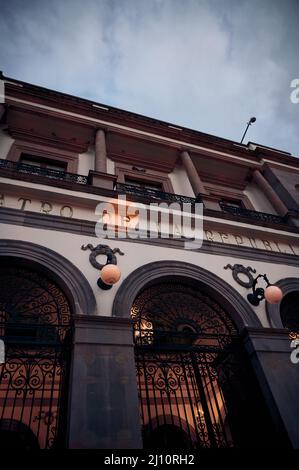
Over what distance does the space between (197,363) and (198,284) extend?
1701 millimetres

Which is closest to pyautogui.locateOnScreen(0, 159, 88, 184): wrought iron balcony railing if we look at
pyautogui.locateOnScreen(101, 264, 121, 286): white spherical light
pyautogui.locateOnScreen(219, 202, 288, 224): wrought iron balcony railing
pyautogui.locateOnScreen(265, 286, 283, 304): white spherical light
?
pyautogui.locateOnScreen(101, 264, 121, 286): white spherical light

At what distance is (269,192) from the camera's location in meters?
10.9

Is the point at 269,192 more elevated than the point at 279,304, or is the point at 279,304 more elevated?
the point at 269,192

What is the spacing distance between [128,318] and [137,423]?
1584 mm

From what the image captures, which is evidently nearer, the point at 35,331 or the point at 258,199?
the point at 35,331

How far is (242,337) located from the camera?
599cm

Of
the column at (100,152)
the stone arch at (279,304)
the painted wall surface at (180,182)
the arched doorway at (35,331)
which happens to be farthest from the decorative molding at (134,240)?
the painted wall surface at (180,182)

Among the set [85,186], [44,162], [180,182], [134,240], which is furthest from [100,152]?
[134,240]

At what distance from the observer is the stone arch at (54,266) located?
5293 millimetres

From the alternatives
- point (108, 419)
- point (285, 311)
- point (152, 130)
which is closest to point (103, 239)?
point (108, 419)

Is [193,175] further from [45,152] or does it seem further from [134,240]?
[45,152]

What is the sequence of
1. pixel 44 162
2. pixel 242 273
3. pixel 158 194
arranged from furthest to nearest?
pixel 44 162, pixel 158 194, pixel 242 273

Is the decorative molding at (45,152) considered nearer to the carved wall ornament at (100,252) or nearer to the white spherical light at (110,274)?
the carved wall ornament at (100,252)
